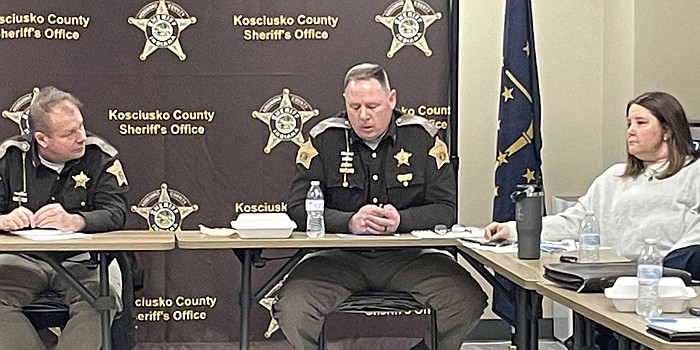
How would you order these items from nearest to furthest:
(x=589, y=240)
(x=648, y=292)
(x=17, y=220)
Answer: (x=648, y=292) → (x=589, y=240) → (x=17, y=220)

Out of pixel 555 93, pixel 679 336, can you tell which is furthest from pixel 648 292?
pixel 555 93

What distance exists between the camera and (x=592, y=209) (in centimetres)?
378

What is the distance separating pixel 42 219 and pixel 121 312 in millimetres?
438

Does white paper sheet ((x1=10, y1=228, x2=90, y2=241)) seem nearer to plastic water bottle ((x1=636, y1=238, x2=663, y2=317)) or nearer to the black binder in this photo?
plastic water bottle ((x1=636, y1=238, x2=663, y2=317))

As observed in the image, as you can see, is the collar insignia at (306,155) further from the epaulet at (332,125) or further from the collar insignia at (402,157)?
the collar insignia at (402,157)

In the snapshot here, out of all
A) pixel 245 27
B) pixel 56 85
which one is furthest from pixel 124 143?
pixel 245 27

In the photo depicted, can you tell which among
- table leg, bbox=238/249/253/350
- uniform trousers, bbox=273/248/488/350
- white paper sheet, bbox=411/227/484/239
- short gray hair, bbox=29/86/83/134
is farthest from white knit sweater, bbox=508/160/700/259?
short gray hair, bbox=29/86/83/134

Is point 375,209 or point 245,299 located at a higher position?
point 375,209

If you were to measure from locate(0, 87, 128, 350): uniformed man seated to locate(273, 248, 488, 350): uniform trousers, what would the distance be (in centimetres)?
62

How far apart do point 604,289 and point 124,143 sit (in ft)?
9.49

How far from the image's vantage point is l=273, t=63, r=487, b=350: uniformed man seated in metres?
3.72

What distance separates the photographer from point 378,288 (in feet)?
12.6

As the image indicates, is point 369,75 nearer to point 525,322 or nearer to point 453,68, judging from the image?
point 453,68

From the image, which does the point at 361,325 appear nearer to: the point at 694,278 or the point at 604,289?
the point at 694,278
